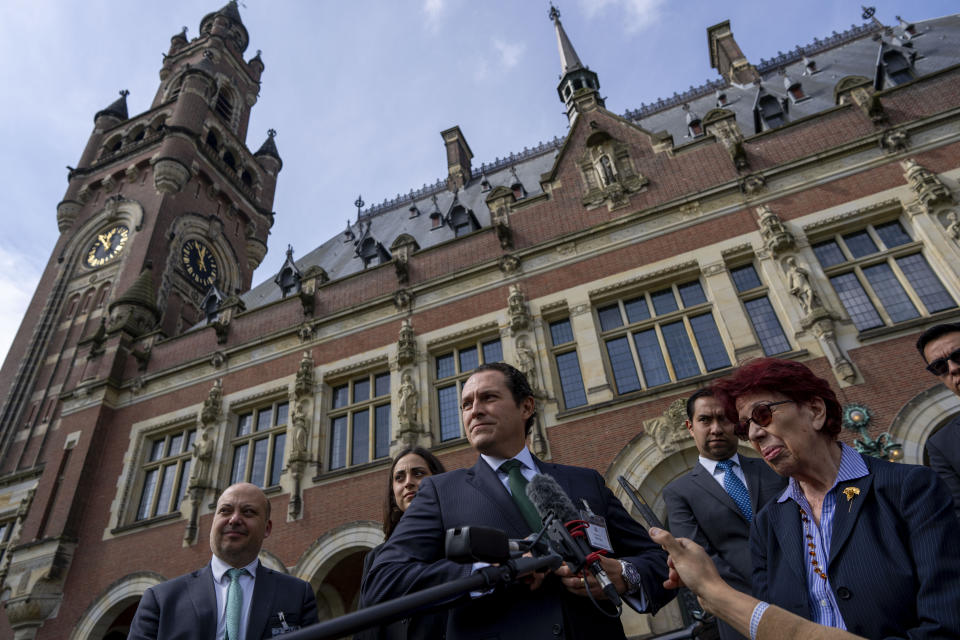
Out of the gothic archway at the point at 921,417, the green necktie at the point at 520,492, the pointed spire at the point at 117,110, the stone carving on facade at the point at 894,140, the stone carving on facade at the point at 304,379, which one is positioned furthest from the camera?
the pointed spire at the point at 117,110

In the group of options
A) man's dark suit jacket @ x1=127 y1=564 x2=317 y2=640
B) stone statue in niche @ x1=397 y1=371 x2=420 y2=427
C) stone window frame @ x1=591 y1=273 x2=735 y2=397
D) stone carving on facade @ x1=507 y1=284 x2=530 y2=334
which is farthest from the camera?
stone carving on facade @ x1=507 y1=284 x2=530 y2=334

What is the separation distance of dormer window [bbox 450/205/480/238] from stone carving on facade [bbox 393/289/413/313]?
325cm

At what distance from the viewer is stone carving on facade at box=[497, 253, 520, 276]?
11375 millimetres

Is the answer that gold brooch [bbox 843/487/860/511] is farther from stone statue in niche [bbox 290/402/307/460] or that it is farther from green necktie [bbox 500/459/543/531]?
stone statue in niche [bbox 290/402/307/460]

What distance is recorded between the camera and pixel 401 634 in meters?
3.03

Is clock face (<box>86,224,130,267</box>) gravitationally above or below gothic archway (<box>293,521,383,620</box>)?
above

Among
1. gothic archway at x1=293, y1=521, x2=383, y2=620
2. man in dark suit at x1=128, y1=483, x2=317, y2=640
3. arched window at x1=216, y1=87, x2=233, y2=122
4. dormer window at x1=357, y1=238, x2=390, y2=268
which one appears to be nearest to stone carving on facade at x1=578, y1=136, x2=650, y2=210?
dormer window at x1=357, y1=238, x2=390, y2=268

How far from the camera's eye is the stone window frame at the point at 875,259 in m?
8.64

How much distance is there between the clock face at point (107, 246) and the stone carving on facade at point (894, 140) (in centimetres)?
2276

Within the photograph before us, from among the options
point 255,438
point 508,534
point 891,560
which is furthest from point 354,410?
point 891,560

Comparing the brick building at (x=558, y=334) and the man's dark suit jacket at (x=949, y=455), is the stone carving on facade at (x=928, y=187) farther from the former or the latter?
the man's dark suit jacket at (x=949, y=455)

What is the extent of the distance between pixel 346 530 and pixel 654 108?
699 inches

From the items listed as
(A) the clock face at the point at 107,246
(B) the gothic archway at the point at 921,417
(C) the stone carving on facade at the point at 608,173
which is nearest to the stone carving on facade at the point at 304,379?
(C) the stone carving on facade at the point at 608,173

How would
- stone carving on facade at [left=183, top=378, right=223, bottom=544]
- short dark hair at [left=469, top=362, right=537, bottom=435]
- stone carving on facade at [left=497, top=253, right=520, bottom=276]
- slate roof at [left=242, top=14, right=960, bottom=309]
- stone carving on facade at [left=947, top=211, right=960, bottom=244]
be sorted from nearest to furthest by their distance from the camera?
short dark hair at [left=469, top=362, right=537, bottom=435]
stone carving on facade at [left=947, top=211, right=960, bottom=244]
stone carving on facade at [left=183, top=378, right=223, bottom=544]
stone carving on facade at [left=497, top=253, right=520, bottom=276]
slate roof at [left=242, top=14, right=960, bottom=309]
